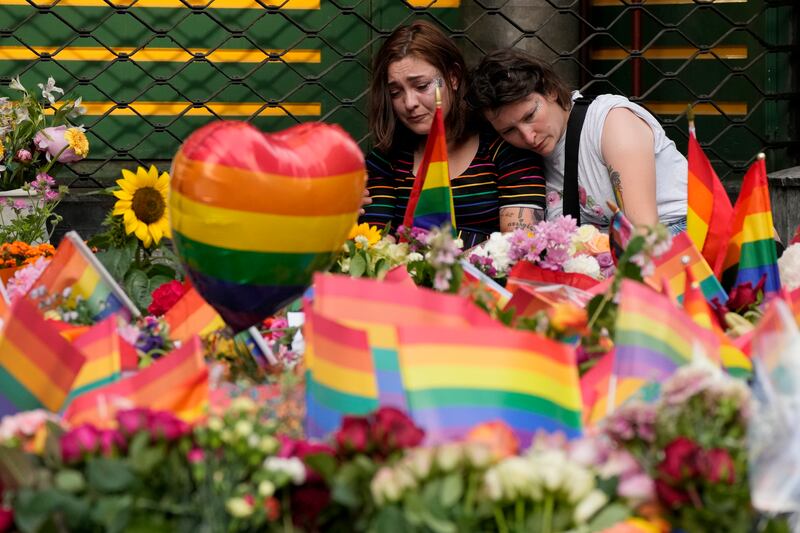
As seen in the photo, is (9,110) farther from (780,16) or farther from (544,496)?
(780,16)

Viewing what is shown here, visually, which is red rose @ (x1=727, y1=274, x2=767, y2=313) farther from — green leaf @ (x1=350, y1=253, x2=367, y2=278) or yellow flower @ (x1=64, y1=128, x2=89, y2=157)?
yellow flower @ (x1=64, y1=128, x2=89, y2=157)

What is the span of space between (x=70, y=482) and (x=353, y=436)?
0.82ft

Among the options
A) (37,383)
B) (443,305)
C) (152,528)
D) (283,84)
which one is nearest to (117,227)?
(37,383)

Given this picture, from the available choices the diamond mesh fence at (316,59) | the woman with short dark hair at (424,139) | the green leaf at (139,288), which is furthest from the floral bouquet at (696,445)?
the diamond mesh fence at (316,59)

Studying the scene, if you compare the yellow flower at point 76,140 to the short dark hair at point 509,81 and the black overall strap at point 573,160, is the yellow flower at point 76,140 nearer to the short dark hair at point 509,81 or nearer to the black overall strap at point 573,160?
the short dark hair at point 509,81

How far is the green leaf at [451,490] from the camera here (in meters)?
0.92

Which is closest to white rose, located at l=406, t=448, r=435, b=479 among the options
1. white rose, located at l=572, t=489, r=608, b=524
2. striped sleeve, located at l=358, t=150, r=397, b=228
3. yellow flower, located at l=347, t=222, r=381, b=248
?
white rose, located at l=572, t=489, r=608, b=524

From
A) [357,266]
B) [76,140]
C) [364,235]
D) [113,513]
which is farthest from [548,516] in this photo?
[76,140]

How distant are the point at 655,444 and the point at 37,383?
0.66m

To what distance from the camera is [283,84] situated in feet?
15.1

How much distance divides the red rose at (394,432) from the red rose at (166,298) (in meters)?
0.86

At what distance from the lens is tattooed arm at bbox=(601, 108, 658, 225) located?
9.64ft

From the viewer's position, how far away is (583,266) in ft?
6.48

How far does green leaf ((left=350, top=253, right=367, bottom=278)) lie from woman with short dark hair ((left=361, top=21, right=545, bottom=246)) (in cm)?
119
